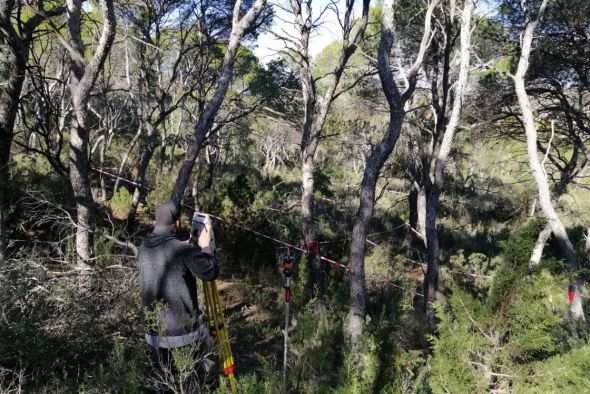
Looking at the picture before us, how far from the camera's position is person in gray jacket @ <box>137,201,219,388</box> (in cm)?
292

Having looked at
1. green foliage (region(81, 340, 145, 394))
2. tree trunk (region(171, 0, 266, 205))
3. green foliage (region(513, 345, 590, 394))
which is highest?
tree trunk (region(171, 0, 266, 205))

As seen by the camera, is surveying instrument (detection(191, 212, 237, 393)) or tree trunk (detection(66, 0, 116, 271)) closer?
surveying instrument (detection(191, 212, 237, 393))

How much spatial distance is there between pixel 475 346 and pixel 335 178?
20695 mm

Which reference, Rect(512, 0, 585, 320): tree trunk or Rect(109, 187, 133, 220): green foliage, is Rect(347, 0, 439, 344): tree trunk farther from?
Rect(109, 187, 133, 220): green foliage

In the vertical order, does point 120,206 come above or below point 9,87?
below

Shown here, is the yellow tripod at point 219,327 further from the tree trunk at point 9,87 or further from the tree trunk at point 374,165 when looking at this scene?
the tree trunk at point 9,87

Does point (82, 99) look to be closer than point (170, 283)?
No

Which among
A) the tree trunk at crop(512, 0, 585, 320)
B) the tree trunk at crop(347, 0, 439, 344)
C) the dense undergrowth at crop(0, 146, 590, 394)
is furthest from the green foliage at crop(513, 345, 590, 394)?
the tree trunk at crop(512, 0, 585, 320)

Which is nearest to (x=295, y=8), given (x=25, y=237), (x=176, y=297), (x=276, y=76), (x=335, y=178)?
(x=276, y=76)

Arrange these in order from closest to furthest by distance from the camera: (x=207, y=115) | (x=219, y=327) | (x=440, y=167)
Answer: (x=219, y=327), (x=207, y=115), (x=440, y=167)

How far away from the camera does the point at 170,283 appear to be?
2969mm

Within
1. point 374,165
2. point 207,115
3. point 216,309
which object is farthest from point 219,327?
point 374,165

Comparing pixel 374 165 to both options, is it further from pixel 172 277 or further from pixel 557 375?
pixel 557 375

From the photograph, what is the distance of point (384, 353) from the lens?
267 centimetres
